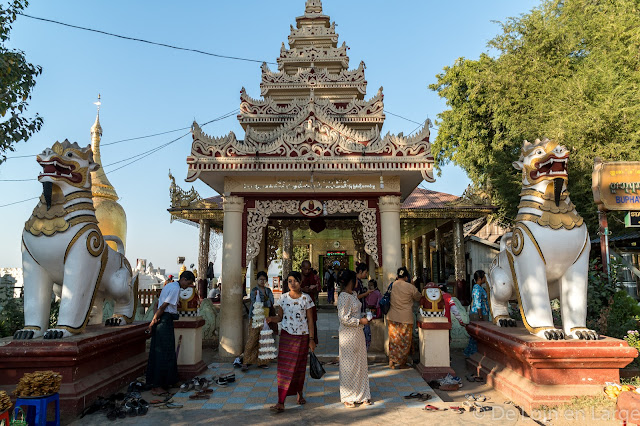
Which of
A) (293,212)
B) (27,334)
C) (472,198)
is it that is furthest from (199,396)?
(472,198)

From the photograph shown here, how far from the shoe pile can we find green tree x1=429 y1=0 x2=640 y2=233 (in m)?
9.83

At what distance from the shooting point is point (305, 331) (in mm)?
5207

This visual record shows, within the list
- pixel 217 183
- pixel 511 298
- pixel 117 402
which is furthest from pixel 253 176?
pixel 511 298

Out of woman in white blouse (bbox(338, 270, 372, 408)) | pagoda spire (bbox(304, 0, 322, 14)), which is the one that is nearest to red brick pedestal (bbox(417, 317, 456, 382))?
woman in white blouse (bbox(338, 270, 372, 408))

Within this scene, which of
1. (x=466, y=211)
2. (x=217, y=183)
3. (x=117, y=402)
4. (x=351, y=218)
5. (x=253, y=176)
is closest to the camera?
(x=117, y=402)

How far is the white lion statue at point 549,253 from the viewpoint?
5.40 m

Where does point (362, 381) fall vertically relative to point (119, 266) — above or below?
below

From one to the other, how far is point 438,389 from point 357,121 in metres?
6.73

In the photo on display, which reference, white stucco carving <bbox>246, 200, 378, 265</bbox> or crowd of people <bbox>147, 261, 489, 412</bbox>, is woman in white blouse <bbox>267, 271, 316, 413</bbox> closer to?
crowd of people <bbox>147, 261, 489, 412</bbox>

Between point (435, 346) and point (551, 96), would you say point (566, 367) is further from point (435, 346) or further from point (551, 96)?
point (551, 96)

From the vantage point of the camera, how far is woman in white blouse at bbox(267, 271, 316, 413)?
509 centimetres

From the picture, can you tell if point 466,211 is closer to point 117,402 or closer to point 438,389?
point 438,389

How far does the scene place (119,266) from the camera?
6.69 m

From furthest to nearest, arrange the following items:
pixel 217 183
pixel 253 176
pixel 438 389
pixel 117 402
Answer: pixel 217 183 → pixel 253 176 → pixel 438 389 → pixel 117 402
